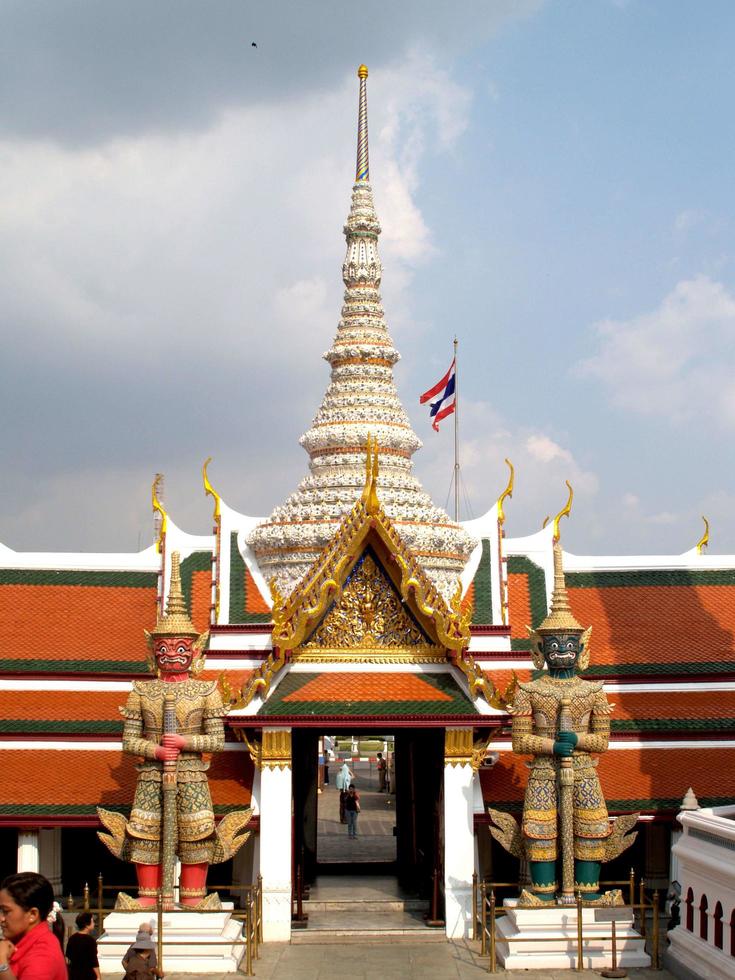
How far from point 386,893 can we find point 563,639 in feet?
17.3

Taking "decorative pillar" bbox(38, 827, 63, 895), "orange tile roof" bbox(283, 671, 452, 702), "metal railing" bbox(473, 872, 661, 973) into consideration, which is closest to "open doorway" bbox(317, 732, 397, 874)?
"orange tile roof" bbox(283, 671, 452, 702)

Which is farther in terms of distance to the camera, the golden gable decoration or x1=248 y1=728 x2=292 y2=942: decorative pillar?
the golden gable decoration

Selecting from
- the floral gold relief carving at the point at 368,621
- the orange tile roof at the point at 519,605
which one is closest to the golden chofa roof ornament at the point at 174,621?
the floral gold relief carving at the point at 368,621

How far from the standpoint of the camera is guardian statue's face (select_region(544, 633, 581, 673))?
1620 centimetres

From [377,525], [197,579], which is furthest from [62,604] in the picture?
[377,525]

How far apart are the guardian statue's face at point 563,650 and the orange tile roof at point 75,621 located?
6810mm

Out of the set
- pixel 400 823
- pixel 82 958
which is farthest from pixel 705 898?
pixel 400 823

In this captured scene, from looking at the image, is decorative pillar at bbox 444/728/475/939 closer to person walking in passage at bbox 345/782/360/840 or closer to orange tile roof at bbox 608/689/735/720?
orange tile roof at bbox 608/689/735/720

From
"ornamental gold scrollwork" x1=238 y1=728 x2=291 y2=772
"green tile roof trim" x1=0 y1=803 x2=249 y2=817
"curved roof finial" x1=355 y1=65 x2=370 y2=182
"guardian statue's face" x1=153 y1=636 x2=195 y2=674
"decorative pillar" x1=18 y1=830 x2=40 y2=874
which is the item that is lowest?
"decorative pillar" x1=18 y1=830 x2=40 y2=874

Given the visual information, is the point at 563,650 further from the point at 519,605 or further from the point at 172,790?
the point at 172,790

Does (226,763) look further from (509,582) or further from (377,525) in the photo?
(509,582)

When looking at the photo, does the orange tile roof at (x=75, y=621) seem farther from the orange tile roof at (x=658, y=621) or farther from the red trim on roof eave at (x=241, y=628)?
the orange tile roof at (x=658, y=621)

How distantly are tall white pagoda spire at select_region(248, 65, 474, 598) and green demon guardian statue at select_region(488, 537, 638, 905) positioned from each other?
4.67 meters

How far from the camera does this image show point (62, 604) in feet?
68.2
